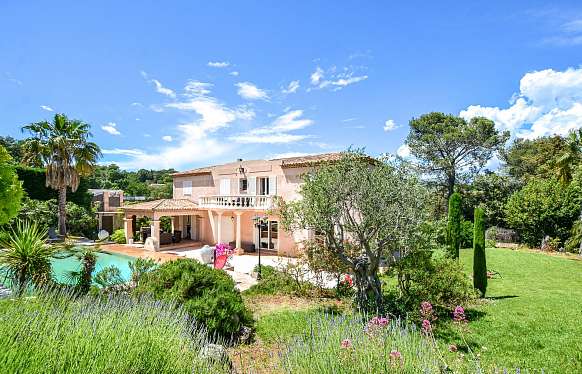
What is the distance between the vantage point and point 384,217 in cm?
888

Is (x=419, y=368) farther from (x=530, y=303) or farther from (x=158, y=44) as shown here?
(x=158, y=44)

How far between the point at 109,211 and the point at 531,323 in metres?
37.4

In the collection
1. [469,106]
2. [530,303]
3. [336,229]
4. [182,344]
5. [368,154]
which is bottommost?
[530,303]

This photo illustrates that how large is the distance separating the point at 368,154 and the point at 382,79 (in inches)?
351

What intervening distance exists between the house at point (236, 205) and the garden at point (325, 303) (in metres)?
9.62

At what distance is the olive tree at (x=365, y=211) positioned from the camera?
895cm

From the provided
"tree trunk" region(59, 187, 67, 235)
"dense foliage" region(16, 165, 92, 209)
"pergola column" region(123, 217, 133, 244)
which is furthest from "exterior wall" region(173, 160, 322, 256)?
"dense foliage" region(16, 165, 92, 209)

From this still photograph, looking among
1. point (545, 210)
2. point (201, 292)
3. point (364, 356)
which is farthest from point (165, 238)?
point (545, 210)

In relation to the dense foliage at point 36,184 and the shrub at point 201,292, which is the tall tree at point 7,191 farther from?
the dense foliage at point 36,184

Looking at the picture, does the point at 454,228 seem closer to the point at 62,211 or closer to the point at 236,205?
the point at 236,205

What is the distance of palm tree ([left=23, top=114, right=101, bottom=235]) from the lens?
86.1 feet

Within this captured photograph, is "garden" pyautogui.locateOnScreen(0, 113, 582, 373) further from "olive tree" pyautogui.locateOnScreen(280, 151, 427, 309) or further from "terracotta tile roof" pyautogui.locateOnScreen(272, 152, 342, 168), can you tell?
"terracotta tile roof" pyautogui.locateOnScreen(272, 152, 342, 168)

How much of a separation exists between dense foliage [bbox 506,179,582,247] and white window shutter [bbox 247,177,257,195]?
22.9 meters

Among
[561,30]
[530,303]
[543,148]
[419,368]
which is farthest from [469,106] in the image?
[419,368]
